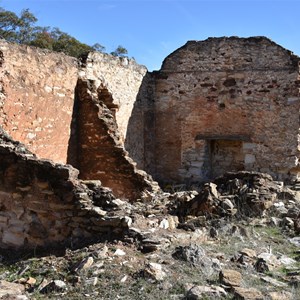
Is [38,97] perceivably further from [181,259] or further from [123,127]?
[181,259]

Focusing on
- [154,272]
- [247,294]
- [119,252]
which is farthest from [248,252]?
[119,252]

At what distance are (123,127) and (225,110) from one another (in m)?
3.12

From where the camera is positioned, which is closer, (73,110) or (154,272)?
(154,272)

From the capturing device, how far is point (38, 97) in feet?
30.7

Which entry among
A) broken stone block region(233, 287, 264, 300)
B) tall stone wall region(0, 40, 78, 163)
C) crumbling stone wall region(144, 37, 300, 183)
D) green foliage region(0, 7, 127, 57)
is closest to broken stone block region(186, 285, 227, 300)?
broken stone block region(233, 287, 264, 300)

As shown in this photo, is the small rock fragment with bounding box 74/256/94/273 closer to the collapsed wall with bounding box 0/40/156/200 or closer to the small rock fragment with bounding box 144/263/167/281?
the small rock fragment with bounding box 144/263/167/281

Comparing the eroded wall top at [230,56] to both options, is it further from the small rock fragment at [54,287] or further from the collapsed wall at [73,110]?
the small rock fragment at [54,287]

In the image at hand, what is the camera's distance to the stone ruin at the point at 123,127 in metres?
6.86

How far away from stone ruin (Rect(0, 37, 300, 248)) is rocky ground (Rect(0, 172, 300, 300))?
0.53 meters

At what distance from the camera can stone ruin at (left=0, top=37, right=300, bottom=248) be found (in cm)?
686

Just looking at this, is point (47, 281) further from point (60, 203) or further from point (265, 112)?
point (265, 112)

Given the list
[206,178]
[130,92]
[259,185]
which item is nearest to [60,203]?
[259,185]

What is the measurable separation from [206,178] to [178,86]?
272 centimetres

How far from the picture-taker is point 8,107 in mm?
8672
